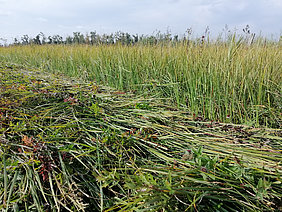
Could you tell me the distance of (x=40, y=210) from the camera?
109 centimetres

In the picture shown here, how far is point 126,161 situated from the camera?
1.40 meters

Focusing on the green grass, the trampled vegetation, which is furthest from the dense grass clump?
the green grass

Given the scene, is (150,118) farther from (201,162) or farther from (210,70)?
(210,70)

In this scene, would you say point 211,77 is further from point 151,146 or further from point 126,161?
point 126,161

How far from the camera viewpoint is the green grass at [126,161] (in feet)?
3.40

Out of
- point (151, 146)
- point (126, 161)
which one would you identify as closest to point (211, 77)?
point (151, 146)

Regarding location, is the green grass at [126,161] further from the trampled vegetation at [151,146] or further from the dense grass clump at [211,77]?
the dense grass clump at [211,77]

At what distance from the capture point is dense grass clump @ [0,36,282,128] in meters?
1.98

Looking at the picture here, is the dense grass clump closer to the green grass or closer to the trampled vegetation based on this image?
the trampled vegetation

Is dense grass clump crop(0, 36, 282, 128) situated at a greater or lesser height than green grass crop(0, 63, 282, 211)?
greater

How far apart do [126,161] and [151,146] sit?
0.23 metres

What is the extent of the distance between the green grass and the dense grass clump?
0.65 feet

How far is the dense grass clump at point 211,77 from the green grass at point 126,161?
198 millimetres

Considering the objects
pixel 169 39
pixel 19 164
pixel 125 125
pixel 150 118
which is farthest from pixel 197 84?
pixel 19 164
